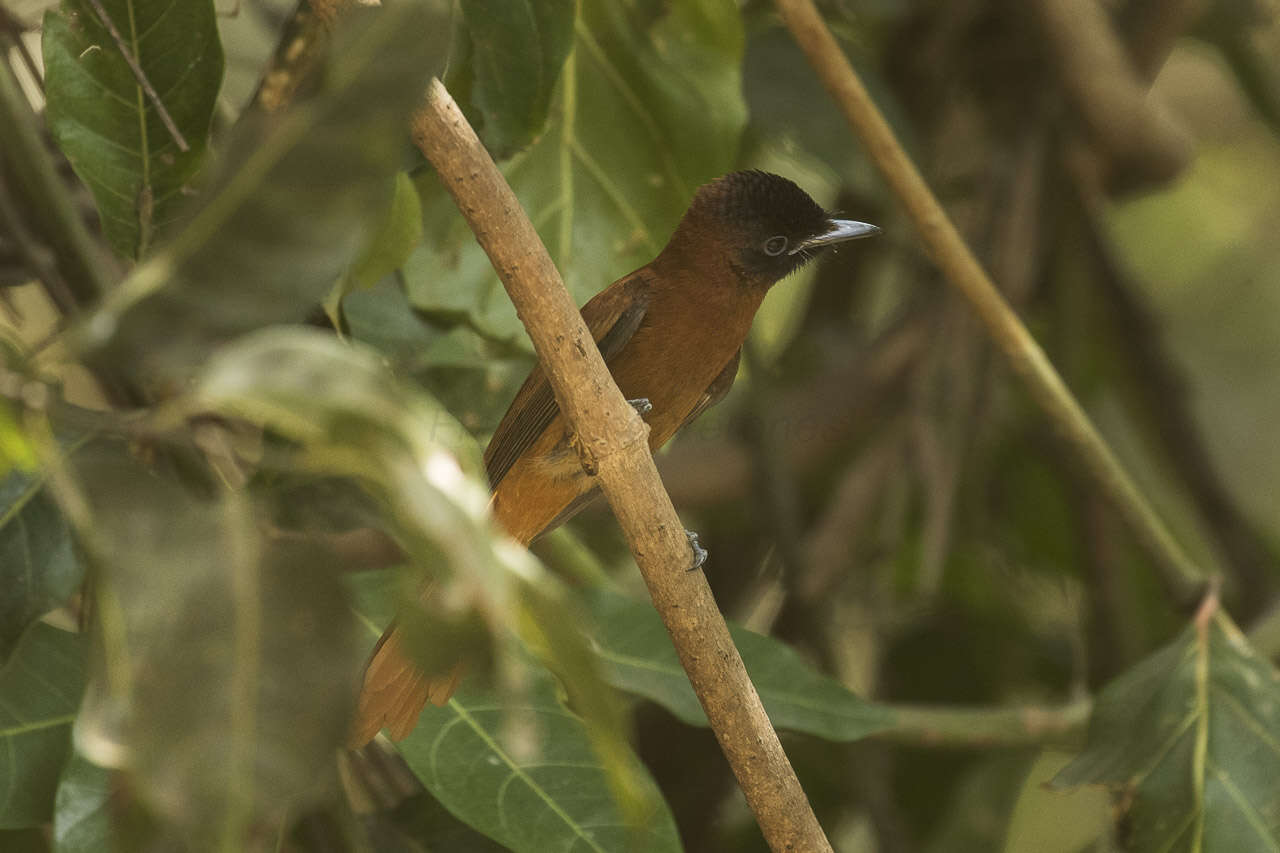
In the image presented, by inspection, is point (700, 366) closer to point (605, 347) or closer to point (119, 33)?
point (605, 347)

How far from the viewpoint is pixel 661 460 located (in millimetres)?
2703

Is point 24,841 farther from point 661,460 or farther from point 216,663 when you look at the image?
point 661,460

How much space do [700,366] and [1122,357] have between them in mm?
1308

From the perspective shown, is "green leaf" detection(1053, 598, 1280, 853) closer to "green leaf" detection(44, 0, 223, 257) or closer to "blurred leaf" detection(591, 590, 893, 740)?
"blurred leaf" detection(591, 590, 893, 740)

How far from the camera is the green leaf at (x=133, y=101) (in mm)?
1171

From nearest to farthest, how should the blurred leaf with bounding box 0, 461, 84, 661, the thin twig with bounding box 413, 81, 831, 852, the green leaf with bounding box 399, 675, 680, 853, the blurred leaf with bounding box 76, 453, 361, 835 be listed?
the blurred leaf with bounding box 76, 453, 361, 835 → the thin twig with bounding box 413, 81, 831, 852 → the blurred leaf with bounding box 0, 461, 84, 661 → the green leaf with bounding box 399, 675, 680, 853

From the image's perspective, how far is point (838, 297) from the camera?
126 inches

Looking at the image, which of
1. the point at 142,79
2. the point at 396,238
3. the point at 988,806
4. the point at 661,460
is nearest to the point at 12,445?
the point at 142,79

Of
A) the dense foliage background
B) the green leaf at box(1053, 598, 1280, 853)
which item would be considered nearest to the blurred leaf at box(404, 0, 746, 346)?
the dense foliage background

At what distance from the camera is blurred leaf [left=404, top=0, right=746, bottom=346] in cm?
184

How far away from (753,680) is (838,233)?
0.93 metres

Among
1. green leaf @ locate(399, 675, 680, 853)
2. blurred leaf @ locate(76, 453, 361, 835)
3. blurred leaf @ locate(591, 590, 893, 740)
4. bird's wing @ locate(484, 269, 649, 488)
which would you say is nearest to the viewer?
blurred leaf @ locate(76, 453, 361, 835)

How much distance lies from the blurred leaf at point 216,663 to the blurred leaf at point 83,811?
0.46 meters

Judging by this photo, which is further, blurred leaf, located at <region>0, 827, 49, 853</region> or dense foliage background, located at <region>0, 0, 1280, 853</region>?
blurred leaf, located at <region>0, 827, 49, 853</region>
